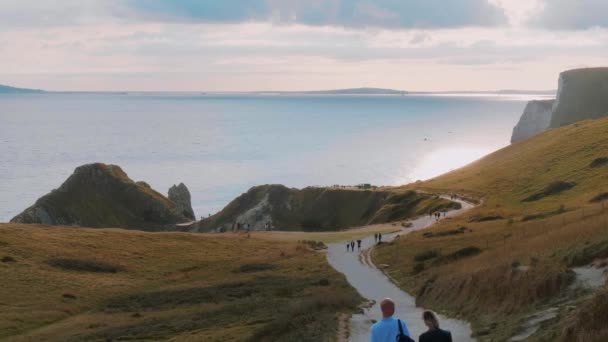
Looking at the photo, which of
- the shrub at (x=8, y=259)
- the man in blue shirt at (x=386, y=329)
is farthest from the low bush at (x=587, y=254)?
the shrub at (x=8, y=259)

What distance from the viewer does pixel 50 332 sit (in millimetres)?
41375

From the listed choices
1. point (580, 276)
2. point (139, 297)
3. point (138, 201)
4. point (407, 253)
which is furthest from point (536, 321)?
point (138, 201)

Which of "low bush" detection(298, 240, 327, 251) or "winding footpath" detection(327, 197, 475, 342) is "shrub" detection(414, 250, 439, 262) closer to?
"winding footpath" detection(327, 197, 475, 342)

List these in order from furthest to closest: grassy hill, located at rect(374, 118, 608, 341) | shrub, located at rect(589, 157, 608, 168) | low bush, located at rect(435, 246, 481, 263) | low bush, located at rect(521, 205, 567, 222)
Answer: shrub, located at rect(589, 157, 608, 168)
low bush, located at rect(521, 205, 567, 222)
low bush, located at rect(435, 246, 481, 263)
grassy hill, located at rect(374, 118, 608, 341)

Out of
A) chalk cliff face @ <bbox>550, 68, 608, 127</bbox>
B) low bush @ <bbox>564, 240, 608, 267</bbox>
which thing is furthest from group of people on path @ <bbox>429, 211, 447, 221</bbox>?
chalk cliff face @ <bbox>550, 68, 608, 127</bbox>

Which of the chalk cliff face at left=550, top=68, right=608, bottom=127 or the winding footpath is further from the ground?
the chalk cliff face at left=550, top=68, right=608, bottom=127

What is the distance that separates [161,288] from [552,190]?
56215mm

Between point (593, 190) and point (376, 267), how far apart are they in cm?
3630

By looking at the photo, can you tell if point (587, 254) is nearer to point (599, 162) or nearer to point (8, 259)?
point (8, 259)

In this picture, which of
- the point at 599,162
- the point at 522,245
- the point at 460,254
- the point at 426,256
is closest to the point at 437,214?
the point at 599,162

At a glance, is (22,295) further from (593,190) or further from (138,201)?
(138,201)

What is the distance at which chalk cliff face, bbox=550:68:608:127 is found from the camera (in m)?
191

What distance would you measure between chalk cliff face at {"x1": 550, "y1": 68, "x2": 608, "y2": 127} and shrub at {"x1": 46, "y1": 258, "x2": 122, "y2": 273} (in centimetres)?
15423

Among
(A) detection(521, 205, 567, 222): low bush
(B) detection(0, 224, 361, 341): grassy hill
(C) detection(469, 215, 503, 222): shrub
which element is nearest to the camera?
(B) detection(0, 224, 361, 341): grassy hill
